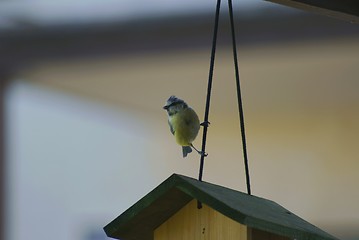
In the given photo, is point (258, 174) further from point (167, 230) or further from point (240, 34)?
point (167, 230)

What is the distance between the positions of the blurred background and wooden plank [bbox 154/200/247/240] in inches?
91.0

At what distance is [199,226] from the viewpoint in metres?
1.38

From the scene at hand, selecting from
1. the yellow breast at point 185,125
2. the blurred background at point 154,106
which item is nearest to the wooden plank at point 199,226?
the yellow breast at point 185,125

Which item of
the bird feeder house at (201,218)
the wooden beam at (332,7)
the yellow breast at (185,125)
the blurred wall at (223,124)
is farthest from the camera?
the blurred wall at (223,124)

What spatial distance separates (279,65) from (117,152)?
1076 millimetres

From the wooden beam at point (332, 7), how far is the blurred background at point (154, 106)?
6.76 feet

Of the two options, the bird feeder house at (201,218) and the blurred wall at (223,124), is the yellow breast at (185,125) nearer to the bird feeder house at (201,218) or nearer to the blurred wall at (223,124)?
the bird feeder house at (201,218)

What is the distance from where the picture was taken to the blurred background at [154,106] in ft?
12.8

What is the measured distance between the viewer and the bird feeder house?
127cm

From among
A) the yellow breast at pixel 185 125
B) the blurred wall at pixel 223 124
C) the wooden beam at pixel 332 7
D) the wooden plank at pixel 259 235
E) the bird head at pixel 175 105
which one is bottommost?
the wooden plank at pixel 259 235

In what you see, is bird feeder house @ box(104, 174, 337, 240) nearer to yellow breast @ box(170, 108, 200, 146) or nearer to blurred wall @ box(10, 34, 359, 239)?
yellow breast @ box(170, 108, 200, 146)

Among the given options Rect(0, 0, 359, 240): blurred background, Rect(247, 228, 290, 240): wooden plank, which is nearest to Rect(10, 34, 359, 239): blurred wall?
Rect(0, 0, 359, 240): blurred background

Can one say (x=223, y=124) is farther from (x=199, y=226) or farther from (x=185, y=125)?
(x=199, y=226)

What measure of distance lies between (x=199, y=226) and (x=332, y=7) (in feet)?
1.58
